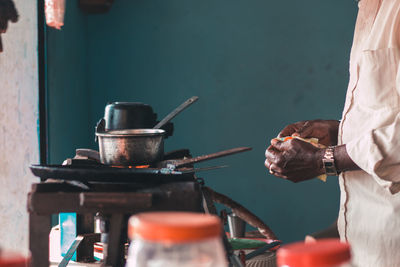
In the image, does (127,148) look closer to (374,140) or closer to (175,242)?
(374,140)

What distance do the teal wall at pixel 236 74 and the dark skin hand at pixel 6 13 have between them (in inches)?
63.3

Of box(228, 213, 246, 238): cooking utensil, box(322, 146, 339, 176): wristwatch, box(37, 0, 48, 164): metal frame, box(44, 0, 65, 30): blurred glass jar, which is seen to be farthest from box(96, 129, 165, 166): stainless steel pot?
box(37, 0, 48, 164): metal frame

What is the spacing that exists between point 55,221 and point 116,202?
7.39ft

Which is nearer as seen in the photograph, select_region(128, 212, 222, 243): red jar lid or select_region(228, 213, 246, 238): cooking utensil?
select_region(128, 212, 222, 243): red jar lid

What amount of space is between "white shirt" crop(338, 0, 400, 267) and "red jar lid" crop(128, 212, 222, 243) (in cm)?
96

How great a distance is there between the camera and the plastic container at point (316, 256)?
1.67 ft

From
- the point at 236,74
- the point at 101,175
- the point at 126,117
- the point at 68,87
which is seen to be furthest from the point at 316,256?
the point at 236,74

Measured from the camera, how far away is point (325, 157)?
147cm

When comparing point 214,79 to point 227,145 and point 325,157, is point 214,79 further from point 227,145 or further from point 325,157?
point 325,157

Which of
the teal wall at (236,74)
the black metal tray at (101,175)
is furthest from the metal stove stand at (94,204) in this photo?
the teal wall at (236,74)

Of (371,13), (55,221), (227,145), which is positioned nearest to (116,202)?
(371,13)

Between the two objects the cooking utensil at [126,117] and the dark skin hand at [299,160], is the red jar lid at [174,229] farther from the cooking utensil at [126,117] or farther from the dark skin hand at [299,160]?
the cooking utensil at [126,117]

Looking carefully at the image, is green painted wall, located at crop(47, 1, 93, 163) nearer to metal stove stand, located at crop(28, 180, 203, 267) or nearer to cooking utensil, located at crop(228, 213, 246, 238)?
cooking utensil, located at crop(228, 213, 246, 238)

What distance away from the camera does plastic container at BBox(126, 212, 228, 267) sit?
0.52 metres
